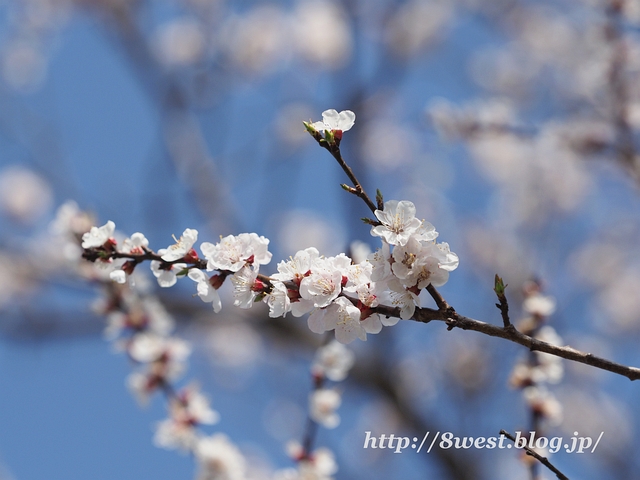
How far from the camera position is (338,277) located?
153 cm

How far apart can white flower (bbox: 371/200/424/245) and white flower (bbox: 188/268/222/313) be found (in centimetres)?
49

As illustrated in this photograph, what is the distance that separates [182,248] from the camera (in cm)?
168

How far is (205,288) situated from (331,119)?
575 millimetres

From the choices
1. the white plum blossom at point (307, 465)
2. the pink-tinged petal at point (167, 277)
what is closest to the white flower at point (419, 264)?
the pink-tinged petal at point (167, 277)

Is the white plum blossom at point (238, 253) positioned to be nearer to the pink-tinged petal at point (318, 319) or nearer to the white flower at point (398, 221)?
the pink-tinged petal at point (318, 319)

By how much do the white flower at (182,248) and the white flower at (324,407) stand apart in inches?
43.0

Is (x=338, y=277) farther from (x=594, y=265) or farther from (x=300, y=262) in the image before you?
(x=594, y=265)

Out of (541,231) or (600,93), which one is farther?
(541,231)

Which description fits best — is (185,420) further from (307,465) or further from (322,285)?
(322,285)

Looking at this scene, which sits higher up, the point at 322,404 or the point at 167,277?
the point at 322,404

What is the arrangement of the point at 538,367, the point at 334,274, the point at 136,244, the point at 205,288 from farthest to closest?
the point at 538,367 < the point at 136,244 < the point at 205,288 < the point at 334,274

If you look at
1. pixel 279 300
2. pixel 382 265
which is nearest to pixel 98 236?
pixel 279 300

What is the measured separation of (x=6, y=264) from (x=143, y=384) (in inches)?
213

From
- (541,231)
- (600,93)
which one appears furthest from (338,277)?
(541,231)
